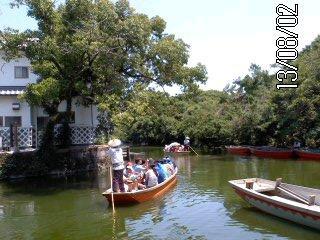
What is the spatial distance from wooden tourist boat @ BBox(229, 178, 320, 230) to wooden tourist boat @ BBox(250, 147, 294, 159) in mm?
18972

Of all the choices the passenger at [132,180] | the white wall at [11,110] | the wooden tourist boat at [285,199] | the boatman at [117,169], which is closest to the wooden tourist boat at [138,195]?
the boatman at [117,169]

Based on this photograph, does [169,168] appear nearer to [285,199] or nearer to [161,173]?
[161,173]

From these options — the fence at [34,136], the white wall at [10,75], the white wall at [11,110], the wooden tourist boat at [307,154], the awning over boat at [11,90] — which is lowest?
the wooden tourist boat at [307,154]

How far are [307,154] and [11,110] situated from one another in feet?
66.6

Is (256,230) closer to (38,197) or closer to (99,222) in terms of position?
(99,222)

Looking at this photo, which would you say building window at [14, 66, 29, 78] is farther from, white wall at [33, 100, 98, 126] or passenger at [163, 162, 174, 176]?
passenger at [163, 162, 174, 176]

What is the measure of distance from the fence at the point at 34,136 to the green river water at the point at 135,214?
2.61 meters

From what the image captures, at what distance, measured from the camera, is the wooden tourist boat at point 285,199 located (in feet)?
40.8

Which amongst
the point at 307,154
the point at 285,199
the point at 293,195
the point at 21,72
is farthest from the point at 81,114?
the point at 285,199

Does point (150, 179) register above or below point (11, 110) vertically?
below

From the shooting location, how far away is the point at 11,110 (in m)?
25.9

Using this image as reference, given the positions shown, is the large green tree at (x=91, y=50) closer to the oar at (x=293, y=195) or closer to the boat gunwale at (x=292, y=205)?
the boat gunwale at (x=292, y=205)

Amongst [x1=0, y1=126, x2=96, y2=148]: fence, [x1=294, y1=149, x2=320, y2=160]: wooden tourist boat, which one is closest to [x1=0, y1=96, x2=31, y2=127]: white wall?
[x1=0, y1=126, x2=96, y2=148]: fence

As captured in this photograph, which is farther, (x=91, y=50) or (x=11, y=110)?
(x=11, y=110)
